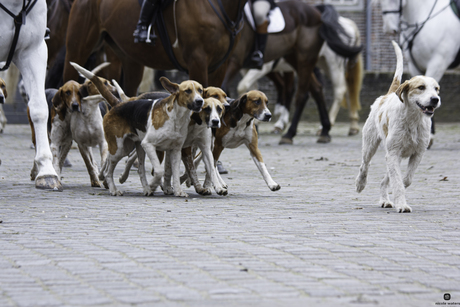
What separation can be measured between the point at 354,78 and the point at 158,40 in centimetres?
881

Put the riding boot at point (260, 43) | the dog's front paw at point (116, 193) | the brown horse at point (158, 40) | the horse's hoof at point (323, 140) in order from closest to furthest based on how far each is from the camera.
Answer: the dog's front paw at point (116, 193) < the brown horse at point (158, 40) < the riding boot at point (260, 43) < the horse's hoof at point (323, 140)

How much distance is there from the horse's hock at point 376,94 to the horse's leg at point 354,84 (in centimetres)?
509

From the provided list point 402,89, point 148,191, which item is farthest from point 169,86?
point 402,89

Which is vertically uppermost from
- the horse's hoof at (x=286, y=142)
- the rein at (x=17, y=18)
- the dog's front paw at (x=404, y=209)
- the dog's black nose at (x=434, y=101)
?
the rein at (x=17, y=18)

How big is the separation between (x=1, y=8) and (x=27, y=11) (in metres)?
0.23

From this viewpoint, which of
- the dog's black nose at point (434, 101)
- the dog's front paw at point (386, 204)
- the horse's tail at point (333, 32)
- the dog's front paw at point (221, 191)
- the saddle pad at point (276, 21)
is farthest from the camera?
the horse's tail at point (333, 32)

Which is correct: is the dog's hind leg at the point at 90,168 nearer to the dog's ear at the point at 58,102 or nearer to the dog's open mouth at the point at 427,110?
the dog's ear at the point at 58,102

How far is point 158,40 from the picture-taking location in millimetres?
9250

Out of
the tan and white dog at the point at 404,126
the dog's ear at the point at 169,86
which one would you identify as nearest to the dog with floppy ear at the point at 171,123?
the dog's ear at the point at 169,86

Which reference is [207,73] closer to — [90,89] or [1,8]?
[90,89]

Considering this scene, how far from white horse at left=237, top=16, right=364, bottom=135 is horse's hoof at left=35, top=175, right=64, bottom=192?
1000 cm

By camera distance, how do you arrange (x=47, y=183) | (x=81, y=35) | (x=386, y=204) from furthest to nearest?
(x=81, y=35)
(x=47, y=183)
(x=386, y=204)

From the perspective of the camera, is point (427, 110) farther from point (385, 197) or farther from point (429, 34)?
point (429, 34)

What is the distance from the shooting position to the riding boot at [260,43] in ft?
44.2
